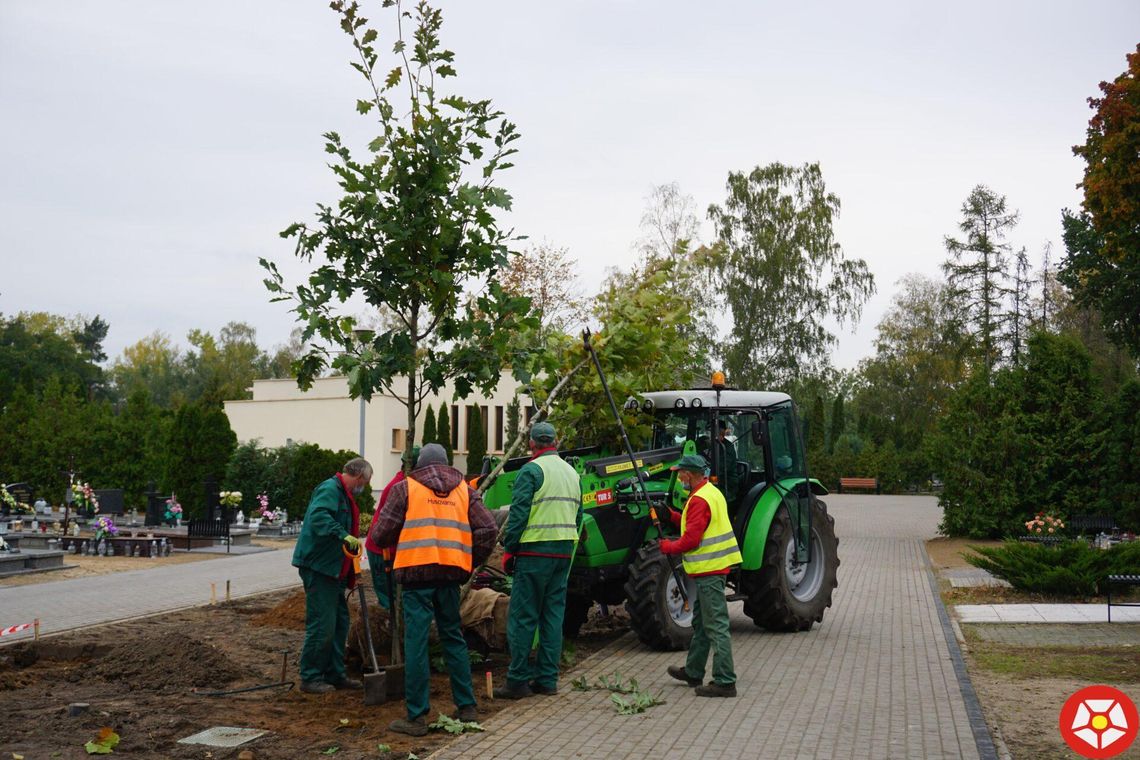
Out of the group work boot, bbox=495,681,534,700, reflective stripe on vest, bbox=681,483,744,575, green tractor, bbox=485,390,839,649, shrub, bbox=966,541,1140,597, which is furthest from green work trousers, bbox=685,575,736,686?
shrub, bbox=966,541,1140,597

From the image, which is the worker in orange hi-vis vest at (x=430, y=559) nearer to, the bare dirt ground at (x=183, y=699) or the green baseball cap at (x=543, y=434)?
the bare dirt ground at (x=183, y=699)

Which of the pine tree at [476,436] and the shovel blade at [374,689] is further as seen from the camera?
the pine tree at [476,436]

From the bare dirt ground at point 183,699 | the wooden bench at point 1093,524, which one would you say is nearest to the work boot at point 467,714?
the bare dirt ground at point 183,699

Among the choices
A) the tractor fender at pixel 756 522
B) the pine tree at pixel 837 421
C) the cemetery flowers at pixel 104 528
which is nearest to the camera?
the tractor fender at pixel 756 522

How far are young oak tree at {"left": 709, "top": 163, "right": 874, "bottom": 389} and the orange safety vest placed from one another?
37.6 meters

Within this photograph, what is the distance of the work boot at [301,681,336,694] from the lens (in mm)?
8562

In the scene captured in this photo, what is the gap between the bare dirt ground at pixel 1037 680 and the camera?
7.54 meters

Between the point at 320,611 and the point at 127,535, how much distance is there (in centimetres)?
1581

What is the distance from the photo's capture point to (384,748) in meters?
6.86

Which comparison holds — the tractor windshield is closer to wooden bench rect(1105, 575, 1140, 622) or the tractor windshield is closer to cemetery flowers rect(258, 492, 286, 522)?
wooden bench rect(1105, 575, 1140, 622)

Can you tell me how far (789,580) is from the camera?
1203cm

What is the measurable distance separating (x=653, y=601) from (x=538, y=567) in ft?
5.99

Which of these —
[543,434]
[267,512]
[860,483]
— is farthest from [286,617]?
[860,483]

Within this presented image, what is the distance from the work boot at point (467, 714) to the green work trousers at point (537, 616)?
0.81 meters
